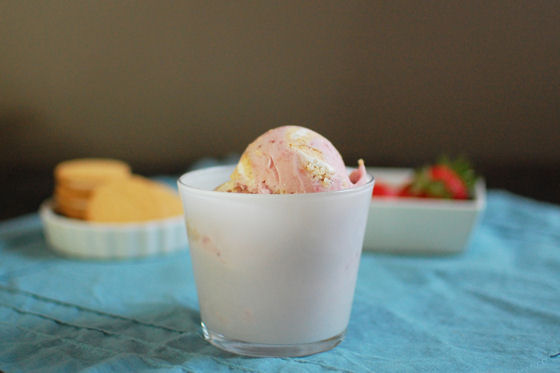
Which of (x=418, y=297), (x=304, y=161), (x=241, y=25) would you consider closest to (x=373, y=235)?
(x=418, y=297)

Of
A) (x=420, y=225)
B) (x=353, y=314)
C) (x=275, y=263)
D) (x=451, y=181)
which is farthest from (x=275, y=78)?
(x=275, y=263)

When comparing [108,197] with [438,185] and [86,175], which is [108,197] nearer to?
[86,175]

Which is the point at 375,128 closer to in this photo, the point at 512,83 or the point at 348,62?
the point at 348,62

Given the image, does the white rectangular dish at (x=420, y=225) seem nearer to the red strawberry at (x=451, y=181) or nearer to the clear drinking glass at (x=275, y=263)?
the red strawberry at (x=451, y=181)

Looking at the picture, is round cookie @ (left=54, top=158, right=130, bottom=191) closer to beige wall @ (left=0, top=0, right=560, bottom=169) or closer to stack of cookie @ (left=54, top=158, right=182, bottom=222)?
stack of cookie @ (left=54, top=158, right=182, bottom=222)

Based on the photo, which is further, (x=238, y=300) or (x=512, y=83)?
(x=512, y=83)

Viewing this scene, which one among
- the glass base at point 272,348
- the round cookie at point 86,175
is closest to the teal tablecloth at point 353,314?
the glass base at point 272,348
